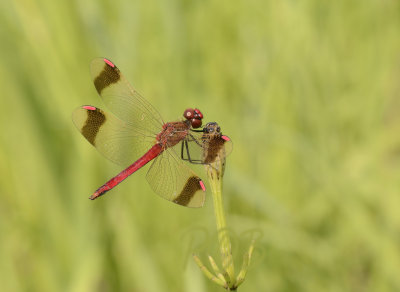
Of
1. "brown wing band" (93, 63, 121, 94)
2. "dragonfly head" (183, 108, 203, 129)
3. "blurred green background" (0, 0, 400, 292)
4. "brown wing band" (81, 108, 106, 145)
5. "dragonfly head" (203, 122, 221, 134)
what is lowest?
"blurred green background" (0, 0, 400, 292)

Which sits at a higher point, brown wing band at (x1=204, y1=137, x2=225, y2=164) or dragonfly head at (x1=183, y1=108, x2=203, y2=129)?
brown wing band at (x1=204, y1=137, x2=225, y2=164)

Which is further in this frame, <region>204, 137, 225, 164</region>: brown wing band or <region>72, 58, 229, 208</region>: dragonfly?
<region>72, 58, 229, 208</region>: dragonfly

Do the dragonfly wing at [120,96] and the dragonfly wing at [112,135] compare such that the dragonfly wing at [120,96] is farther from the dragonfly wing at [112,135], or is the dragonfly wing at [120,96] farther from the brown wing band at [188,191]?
the brown wing band at [188,191]

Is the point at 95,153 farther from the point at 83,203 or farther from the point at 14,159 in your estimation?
the point at 14,159

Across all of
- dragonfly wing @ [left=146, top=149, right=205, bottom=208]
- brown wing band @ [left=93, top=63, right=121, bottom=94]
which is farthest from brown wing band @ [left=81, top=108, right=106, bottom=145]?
dragonfly wing @ [left=146, top=149, right=205, bottom=208]

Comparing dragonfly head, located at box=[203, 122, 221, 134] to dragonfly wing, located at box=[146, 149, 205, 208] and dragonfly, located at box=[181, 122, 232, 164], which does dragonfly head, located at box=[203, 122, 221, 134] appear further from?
dragonfly wing, located at box=[146, 149, 205, 208]

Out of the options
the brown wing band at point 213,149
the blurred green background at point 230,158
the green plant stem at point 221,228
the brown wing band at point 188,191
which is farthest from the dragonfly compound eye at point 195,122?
the green plant stem at point 221,228

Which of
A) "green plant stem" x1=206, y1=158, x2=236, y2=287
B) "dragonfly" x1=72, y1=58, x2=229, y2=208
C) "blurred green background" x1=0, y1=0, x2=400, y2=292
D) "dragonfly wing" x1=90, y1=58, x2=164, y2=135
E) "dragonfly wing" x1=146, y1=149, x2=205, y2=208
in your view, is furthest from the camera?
"blurred green background" x1=0, y1=0, x2=400, y2=292
